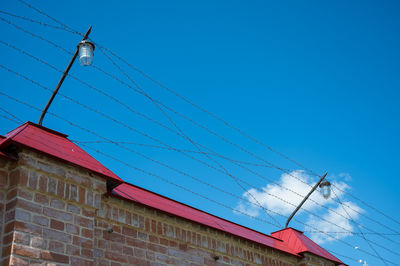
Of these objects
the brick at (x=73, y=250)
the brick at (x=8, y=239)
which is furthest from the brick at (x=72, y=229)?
the brick at (x=8, y=239)

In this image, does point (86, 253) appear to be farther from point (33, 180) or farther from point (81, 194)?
point (33, 180)

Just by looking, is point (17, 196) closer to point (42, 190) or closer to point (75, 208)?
point (42, 190)

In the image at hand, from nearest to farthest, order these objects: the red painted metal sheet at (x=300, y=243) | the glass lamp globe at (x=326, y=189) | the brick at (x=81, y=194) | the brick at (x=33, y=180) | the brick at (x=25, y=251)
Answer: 1. the brick at (x=25, y=251)
2. the brick at (x=33, y=180)
3. the brick at (x=81, y=194)
4. the red painted metal sheet at (x=300, y=243)
5. the glass lamp globe at (x=326, y=189)

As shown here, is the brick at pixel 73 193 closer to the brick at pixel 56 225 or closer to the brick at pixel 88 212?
the brick at pixel 88 212

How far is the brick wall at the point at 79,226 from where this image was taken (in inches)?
247

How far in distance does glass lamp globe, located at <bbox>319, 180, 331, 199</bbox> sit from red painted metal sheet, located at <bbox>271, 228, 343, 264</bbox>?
4.93ft

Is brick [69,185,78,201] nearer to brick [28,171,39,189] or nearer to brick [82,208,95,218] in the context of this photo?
brick [82,208,95,218]

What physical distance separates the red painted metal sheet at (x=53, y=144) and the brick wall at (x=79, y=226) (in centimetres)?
10

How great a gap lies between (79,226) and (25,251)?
0.96m

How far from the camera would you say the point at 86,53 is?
7797 mm

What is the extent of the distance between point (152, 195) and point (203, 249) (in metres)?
1.24

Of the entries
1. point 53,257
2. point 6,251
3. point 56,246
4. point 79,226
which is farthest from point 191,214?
point 6,251

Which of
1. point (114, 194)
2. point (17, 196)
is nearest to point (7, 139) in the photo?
point (17, 196)

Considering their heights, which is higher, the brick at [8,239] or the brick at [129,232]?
the brick at [129,232]
